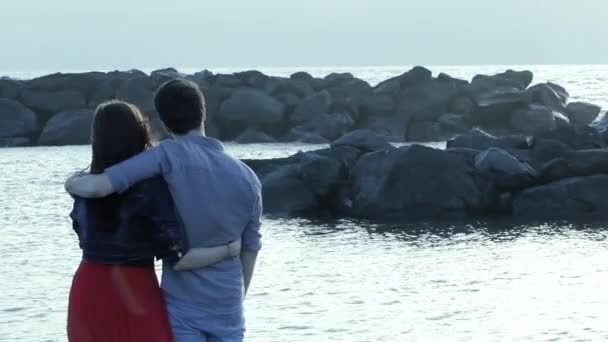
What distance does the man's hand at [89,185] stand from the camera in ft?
13.5

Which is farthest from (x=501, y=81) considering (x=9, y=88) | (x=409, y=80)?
(x=9, y=88)

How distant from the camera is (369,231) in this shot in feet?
59.0

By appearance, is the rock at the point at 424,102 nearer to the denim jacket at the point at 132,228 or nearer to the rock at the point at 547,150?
the rock at the point at 547,150

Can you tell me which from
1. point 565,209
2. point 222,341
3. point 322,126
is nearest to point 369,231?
point 565,209

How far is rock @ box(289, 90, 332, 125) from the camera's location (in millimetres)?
42938

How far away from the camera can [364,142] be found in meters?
23.1

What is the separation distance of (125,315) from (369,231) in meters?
13.9

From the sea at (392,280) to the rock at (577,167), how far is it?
1.68m

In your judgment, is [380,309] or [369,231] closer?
[380,309]

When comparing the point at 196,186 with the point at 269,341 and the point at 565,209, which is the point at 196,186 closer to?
the point at 269,341

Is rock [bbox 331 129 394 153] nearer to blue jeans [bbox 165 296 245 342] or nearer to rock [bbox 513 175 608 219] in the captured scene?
rock [bbox 513 175 608 219]

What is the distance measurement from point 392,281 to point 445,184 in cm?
649

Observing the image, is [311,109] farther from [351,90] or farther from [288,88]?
[351,90]

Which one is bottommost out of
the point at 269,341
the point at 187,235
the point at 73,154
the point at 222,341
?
the point at 73,154
